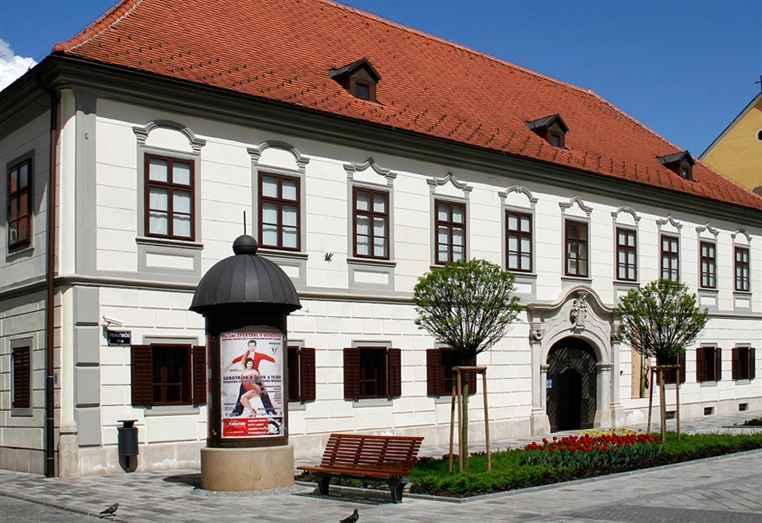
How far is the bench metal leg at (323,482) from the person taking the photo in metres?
14.5

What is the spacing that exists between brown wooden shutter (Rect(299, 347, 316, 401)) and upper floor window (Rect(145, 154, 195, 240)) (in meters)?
3.45

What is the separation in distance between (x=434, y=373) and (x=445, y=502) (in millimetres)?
10127

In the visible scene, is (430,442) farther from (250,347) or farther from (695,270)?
(695,270)

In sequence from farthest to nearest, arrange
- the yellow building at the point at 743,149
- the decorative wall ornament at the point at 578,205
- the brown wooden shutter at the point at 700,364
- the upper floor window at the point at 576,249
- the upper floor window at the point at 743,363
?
the yellow building at the point at 743,149
the upper floor window at the point at 743,363
the brown wooden shutter at the point at 700,364
the upper floor window at the point at 576,249
the decorative wall ornament at the point at 578,205

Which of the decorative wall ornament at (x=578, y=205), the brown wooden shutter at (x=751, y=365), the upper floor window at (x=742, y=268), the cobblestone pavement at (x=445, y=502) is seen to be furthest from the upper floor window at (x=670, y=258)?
the cobblestone pavement at (x=445, y=502)

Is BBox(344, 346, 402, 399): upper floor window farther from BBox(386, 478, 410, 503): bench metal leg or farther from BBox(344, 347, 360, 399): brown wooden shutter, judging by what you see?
BBox(386, 478, 410, 503): bench metal leg

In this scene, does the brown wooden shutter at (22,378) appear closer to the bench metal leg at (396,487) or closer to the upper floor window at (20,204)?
the upper floor window at (20,204)

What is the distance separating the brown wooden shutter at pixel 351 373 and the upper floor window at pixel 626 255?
10128 millimetres

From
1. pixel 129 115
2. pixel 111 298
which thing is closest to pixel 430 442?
pixel 111 298

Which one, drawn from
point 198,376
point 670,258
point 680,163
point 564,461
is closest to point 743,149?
point 680,163

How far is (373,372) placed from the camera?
74.5 ft

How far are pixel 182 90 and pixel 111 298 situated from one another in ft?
13.7

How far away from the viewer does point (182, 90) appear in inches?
771

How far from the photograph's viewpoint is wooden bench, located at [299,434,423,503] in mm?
13773
